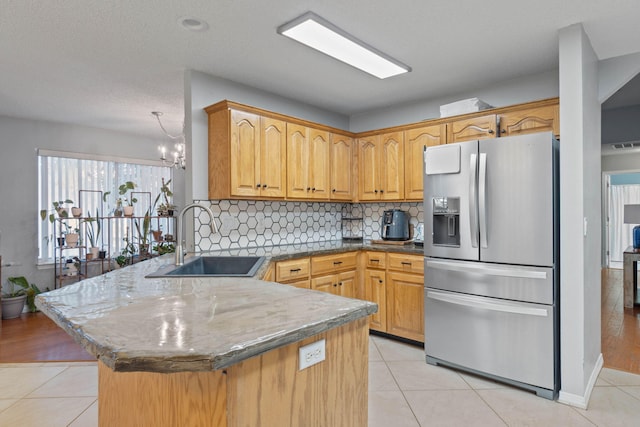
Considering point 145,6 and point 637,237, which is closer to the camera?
point 145,6

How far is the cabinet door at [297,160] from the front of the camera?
3525 millimetres

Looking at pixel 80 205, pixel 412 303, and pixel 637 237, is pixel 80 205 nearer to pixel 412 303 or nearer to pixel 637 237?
pixel 412 303

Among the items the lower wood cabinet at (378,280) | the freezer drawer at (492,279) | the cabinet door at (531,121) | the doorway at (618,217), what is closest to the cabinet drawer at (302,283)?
the lower wood cabinet at (378,280)

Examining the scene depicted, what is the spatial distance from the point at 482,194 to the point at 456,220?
29cm

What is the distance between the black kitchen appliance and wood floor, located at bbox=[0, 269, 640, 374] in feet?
6.58

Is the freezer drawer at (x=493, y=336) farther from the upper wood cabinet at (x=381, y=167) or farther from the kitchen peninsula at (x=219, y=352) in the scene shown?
the kitchen peninsula at (x=219, y=352)

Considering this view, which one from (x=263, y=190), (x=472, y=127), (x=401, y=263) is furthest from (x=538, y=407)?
(x=263, y=190)

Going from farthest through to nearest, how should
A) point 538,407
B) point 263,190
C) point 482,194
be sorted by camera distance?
point 263,190 < point 482,194 < point 538,407

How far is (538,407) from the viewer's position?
234cm

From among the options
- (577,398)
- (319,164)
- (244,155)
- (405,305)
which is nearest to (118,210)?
(244,155)

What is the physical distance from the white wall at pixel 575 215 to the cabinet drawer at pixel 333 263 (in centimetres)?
180

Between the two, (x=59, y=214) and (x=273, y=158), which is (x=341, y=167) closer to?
(x=273, y=158)

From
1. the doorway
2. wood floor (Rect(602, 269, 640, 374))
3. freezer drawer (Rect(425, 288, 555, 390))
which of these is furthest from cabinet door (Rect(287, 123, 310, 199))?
the doorway

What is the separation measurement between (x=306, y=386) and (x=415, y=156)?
3.00 meters
